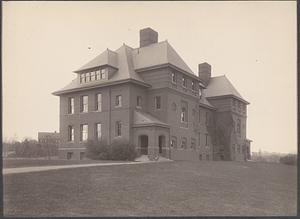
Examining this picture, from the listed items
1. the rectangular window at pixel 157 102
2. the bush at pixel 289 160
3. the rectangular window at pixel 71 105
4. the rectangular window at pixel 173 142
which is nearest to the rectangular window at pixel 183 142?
the rectangular window at pixel 173 142

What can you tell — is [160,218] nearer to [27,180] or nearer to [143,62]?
[27,180]

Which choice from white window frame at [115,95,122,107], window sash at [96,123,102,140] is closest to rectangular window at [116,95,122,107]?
white window frame at [115,95,122,107]

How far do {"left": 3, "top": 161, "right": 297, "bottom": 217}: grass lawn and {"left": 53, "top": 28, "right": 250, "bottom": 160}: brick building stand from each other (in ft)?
37.6

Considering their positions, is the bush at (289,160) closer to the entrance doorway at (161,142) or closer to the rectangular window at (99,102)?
the entrance doorway at (161,142)

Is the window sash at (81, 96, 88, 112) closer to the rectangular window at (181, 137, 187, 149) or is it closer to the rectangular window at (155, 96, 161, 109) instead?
the rectangular window at (155, 96, 161, 109)

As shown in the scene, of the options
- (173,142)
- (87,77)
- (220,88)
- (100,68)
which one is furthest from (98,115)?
(220,88)

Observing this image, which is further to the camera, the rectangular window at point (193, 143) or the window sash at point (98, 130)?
the rectangular window at point (193, 143)

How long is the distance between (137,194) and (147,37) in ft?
81.5

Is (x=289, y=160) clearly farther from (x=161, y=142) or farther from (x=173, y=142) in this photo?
(x=161, y=142)

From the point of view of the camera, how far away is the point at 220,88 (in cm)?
4869

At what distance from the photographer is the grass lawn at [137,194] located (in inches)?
504

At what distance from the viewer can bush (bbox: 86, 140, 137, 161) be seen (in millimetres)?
28359

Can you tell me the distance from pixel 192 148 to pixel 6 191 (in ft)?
87.4

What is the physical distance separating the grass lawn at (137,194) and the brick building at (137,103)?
11.5 meters
